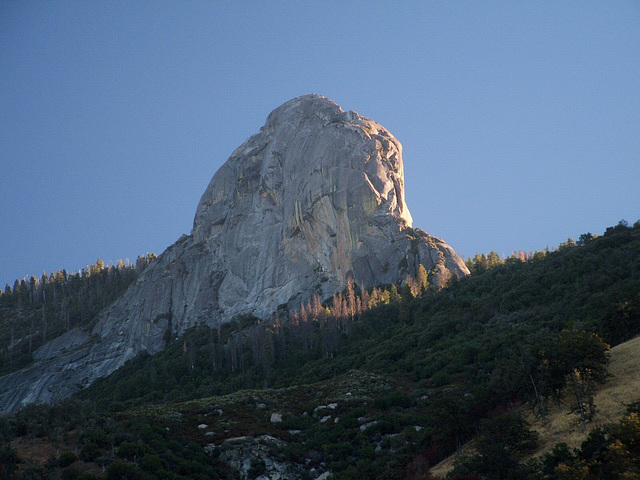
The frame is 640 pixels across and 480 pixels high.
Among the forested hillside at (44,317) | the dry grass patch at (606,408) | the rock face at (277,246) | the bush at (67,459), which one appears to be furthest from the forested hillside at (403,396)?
the forested hillside at (44,317)

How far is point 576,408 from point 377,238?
9688 cm

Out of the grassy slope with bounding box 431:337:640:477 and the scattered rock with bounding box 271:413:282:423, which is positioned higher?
the scattered rock with bounding box 271:413:282:423

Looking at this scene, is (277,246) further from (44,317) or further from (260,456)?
(260,456)

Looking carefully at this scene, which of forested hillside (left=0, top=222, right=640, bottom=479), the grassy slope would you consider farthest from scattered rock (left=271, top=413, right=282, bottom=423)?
the grassy slope

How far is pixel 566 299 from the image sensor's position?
236 feet

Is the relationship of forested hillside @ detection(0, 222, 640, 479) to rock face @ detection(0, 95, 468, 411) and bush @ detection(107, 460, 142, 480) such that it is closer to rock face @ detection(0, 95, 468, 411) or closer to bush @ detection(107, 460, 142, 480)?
bush @ detection(107, 460, 142, 480)

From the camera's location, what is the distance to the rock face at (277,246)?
440 feet

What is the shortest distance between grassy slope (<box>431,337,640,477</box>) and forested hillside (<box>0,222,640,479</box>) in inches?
25.1

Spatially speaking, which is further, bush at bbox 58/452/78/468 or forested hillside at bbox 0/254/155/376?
forested hillside at bbox 0/254/155/376

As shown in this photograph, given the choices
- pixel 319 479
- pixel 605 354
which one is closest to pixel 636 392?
pixel 605 354

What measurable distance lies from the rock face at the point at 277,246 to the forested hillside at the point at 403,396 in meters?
26.2

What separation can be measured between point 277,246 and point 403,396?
3455 inches

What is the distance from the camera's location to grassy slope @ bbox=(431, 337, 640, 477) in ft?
120

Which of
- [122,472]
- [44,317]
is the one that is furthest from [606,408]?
[44,317]
